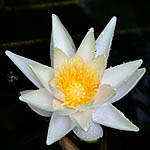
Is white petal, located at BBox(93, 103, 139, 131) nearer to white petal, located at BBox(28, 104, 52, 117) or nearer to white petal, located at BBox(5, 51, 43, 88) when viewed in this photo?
→ white petal, located at BBox(28, 104, 52, 117)

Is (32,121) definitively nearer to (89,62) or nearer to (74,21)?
(89,62)

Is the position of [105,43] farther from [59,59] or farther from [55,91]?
[55,91]

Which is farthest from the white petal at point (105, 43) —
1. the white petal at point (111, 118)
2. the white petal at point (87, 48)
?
the white petal at point (111, 118)

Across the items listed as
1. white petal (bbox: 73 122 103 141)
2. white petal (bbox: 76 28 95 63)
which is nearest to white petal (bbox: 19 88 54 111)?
white petal (bbox: 73 122 103 141)

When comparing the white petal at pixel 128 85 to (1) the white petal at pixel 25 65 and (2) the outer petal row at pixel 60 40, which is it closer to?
(2) the outer petal row at pixel 60 40

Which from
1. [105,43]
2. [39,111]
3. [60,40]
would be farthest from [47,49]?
[39,111]

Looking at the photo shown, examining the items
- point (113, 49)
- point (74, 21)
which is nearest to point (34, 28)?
point (74, 21)
